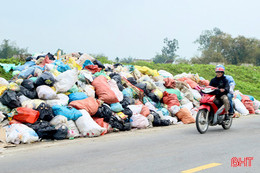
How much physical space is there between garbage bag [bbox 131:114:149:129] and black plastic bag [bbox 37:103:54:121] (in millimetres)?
2615

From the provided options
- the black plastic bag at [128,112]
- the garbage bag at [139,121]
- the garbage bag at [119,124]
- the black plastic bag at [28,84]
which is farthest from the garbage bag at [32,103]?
the garbage bag at [139,121]

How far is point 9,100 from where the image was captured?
820 cm

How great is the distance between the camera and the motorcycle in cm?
911

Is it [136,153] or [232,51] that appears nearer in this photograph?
[136,153]

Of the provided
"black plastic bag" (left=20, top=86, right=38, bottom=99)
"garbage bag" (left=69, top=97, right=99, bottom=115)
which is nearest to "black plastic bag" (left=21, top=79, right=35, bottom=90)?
"black plastic bag" (left=20, top=86, right=38, bottom=99)

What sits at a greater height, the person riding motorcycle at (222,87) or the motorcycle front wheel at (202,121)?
the person riding motorcycle at (222,87)

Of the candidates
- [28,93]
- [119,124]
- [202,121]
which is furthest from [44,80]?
[202,121]

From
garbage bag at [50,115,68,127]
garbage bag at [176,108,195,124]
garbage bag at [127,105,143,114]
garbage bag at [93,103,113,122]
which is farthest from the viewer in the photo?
garbage bag at [176,108,195,124]

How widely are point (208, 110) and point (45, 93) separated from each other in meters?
4.31

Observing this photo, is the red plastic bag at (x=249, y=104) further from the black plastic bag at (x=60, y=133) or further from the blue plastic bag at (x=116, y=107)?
the black plastic bag at (x=60, y=133)

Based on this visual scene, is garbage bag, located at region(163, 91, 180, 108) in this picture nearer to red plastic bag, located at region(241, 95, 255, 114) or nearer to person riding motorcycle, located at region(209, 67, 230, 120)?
person riding motorcycle, located at region(209, 67, 230, 120)

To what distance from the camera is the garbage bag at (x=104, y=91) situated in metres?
10.1

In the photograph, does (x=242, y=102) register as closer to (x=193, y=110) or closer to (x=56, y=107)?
(x=193, y=110)

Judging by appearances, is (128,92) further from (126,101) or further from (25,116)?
(25,116)
